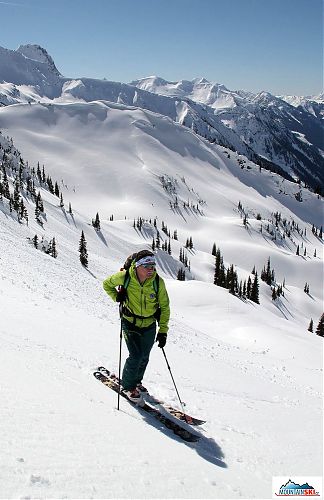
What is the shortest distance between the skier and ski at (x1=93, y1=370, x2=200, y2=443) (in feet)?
0.81

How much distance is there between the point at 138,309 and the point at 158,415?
2.63 metres

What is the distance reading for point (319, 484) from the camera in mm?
8438

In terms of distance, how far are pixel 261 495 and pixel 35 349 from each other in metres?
7.03

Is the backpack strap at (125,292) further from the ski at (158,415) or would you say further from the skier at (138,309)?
the ski at (158,415)

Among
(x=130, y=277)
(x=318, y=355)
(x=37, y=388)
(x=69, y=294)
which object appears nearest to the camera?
(x=37, y=388)

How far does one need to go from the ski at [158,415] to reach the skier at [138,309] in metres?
0.25

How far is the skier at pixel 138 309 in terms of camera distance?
9.55 metres

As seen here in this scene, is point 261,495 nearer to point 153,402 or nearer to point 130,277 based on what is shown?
point 153,402

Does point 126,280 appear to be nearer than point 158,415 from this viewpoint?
No

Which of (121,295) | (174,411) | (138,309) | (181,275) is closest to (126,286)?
(121,295)

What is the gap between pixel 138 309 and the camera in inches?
378

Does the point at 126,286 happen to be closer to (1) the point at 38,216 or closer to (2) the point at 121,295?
(2) the point at 121,295

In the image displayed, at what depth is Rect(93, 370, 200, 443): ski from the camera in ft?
27.8

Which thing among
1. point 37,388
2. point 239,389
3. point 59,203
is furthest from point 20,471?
point 59,203
